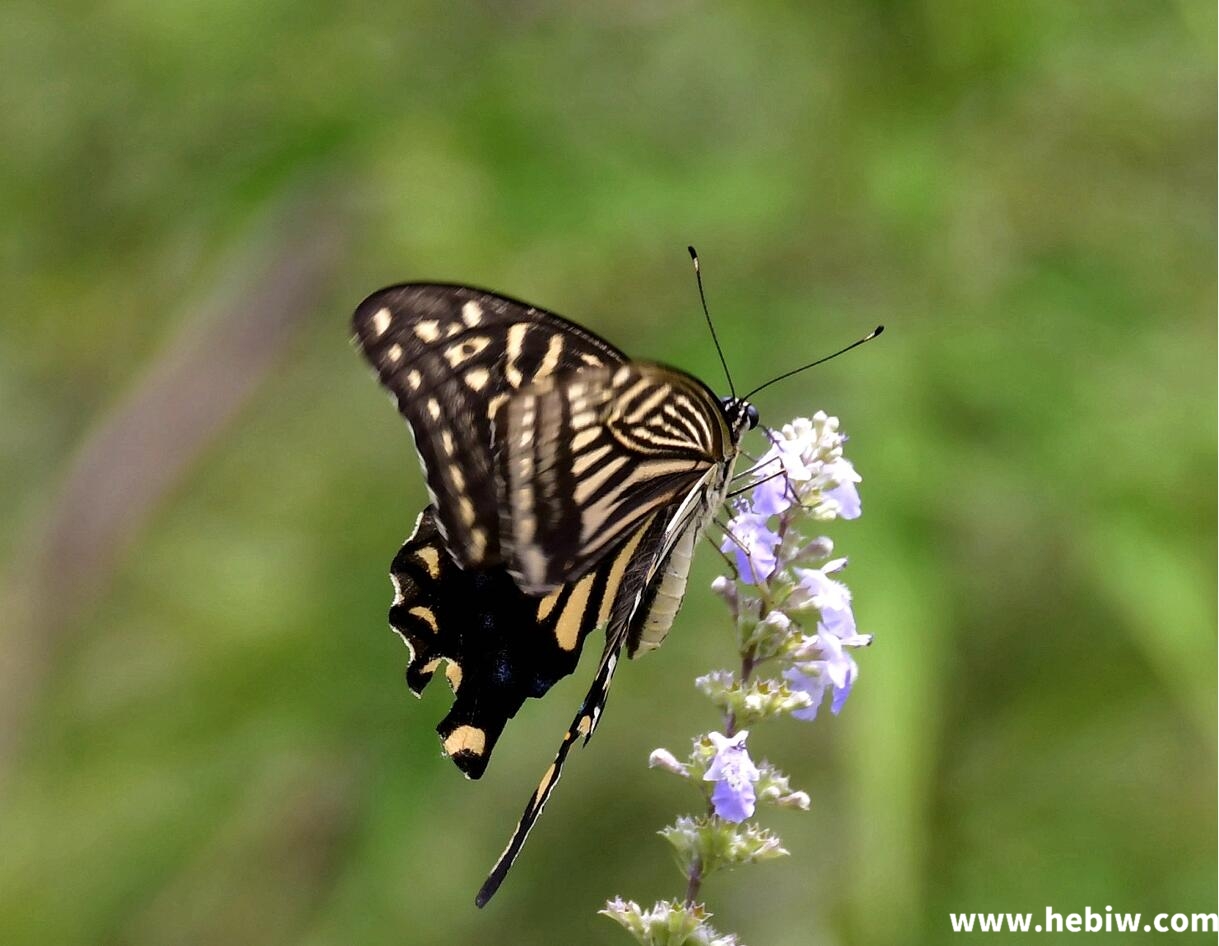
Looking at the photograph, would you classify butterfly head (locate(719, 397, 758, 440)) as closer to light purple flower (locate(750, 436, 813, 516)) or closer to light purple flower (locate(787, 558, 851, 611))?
light purple flower (locate(750, 436, 813, 516))

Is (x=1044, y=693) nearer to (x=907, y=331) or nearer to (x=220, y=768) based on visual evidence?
(x=907, y=331)

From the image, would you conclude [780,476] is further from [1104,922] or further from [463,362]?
[1104,922]

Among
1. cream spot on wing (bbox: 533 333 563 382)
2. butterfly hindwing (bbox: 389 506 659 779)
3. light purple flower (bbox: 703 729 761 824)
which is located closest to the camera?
light purple flower (bbox: 703 729 761 824)

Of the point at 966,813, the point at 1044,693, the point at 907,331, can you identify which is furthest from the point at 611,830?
the point at 907,331

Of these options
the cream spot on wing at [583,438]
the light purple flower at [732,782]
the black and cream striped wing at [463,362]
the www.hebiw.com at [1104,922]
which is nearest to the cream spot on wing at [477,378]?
the black and cream striped wing at [463,362]

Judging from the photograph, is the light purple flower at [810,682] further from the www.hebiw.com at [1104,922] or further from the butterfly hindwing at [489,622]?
the www.hebiw.com at [1104,922]

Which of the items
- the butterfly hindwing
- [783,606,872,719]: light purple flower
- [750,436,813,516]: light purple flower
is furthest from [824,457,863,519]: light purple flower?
the butterfly hindwing
